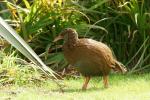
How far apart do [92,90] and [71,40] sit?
744mm

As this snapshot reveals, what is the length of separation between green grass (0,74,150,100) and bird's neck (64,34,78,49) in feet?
1.82

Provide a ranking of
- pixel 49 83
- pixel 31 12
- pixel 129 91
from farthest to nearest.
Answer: pixel 31 12
pixel 49 83
pixel 129 91

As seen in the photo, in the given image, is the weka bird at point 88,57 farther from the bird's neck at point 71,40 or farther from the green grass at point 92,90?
the green grass at point 92,90

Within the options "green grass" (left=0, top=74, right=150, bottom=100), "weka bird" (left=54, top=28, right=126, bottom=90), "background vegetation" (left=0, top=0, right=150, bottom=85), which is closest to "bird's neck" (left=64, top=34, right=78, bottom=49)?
"weka bird" (left=54, top=28, right=126, bottom=90)

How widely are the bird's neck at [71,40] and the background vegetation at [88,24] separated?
1.46 metres

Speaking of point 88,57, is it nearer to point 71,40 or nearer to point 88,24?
point 71,40

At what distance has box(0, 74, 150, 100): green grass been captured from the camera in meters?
4.66

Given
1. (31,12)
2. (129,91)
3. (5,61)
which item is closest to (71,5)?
(31,12)

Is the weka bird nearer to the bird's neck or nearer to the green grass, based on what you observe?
the bird's neck

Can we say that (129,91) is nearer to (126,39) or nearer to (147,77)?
(147,77)

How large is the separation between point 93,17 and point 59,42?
766mm

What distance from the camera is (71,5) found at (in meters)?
7.59

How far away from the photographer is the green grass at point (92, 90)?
466cm

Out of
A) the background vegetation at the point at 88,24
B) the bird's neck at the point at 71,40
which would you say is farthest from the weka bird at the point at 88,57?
the background vegetation at the point at 88,24
